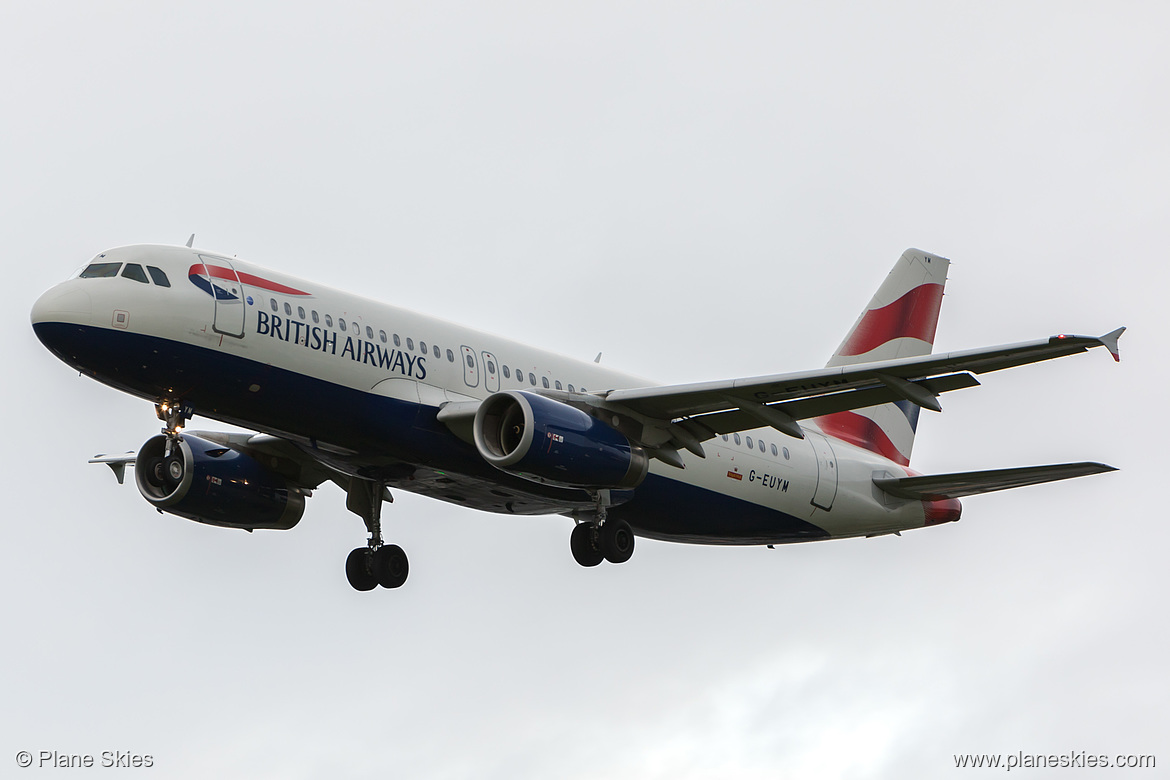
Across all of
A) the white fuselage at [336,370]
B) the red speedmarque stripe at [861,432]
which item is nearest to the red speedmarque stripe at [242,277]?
the white fuselage at [336,370]

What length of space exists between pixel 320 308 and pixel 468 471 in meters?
4.42

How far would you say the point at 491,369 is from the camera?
29.5 m

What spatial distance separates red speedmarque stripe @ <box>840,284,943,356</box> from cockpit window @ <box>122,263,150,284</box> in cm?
1914

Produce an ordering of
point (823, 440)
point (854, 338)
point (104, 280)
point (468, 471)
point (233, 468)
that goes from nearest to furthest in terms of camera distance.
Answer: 1. point (104, 280)
2. point (468, 471)
3. point (233, 468)
4. point (823, 440)
5. point (854, 338)

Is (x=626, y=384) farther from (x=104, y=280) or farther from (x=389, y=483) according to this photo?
(x=104, y=280)

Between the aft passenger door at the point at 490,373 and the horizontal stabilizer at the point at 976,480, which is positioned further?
the aft passenger door at the point at 490,373

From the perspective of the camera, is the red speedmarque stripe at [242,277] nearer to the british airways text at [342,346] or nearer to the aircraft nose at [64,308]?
the british airways text at [342,346]

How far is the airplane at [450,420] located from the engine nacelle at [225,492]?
4 centimetres

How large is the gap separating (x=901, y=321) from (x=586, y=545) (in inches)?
508

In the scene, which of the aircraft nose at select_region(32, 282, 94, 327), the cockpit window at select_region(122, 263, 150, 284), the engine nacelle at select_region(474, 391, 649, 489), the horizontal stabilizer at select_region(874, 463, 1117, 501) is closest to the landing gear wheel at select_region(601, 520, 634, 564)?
the engine nacelle at select_region(474, 391, 649, 489)

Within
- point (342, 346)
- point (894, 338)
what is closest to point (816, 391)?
point (342, 346)

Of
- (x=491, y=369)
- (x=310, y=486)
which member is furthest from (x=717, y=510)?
(x=310, y=486)

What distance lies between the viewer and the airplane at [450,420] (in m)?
25.4

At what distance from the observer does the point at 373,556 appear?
105ft
